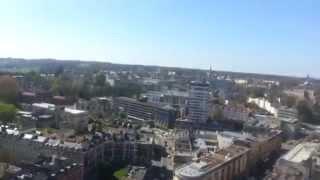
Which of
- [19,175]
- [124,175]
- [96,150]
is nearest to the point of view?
[19,175]

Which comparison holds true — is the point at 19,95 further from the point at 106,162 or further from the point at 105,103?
the point at 106,162

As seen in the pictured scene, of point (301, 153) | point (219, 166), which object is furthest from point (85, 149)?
point (301, 153)

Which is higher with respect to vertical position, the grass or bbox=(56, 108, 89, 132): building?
bbox=(56, 108, 89, 132): building

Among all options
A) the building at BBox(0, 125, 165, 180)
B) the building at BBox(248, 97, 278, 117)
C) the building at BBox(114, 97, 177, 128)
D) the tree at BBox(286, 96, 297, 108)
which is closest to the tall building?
the building at BBox(114, 97, 177, 128)

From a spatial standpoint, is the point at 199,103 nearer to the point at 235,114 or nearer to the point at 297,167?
the point at 235,114

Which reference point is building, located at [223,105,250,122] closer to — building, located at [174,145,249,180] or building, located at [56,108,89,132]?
building, located at [56,108,89,132]

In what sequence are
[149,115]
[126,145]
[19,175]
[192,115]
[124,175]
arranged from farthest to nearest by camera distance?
1. [149,115]
2. [192,115]
3. [126,145]
4. [124,175]
5. [19,175]

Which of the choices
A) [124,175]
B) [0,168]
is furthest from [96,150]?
[0,168]

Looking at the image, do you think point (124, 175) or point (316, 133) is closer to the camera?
point (124, 175)
